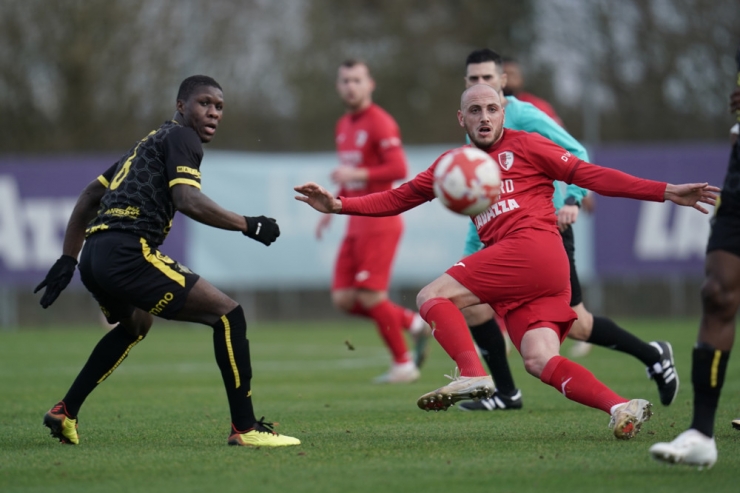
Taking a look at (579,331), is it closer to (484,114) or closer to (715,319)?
(484,114)

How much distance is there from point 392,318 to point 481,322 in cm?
318

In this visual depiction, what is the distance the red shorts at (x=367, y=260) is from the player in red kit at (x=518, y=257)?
4.22 metres

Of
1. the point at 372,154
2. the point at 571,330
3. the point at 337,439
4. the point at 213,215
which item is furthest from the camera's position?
the point at 372,154

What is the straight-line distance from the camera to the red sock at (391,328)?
10.7 meters

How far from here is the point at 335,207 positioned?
257 inches

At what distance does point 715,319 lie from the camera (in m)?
5.11

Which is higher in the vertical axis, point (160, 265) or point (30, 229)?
point (160, 265)

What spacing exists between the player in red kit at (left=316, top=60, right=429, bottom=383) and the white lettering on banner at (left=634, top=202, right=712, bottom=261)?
27.2ft

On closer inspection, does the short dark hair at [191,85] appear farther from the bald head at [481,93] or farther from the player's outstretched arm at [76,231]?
the bald head at [481,93]

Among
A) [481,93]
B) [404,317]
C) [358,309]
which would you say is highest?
[481,93]

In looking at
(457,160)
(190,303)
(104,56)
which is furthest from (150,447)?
(104,56)

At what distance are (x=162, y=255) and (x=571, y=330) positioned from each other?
9.93 feet

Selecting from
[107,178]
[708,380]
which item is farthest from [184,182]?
[708,380]

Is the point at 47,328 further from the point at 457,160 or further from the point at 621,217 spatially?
the point at 457,160
